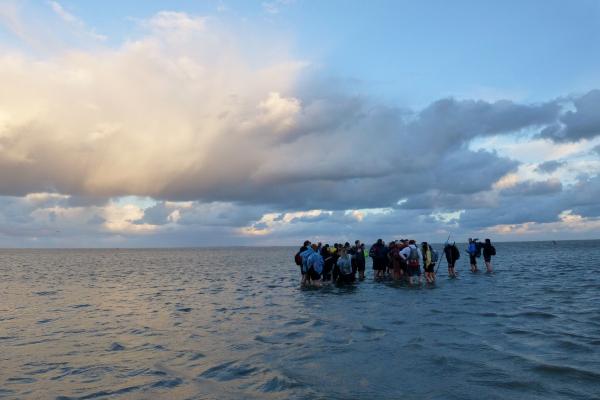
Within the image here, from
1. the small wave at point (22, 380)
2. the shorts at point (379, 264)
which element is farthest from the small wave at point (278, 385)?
the shorts at point (379, 264)

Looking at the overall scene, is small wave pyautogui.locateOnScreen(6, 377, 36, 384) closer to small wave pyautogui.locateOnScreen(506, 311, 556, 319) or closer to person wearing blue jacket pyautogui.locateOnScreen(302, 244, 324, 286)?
small wave pyautogui.locateOnScreen(506, 311, 556, 319)

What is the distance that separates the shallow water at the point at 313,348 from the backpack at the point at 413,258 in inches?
180

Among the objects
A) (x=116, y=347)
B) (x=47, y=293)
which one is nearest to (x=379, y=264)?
(x=47, y=293)

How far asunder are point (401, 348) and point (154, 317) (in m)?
9.54

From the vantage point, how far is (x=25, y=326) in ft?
51.4

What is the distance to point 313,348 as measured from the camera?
37.3 feet

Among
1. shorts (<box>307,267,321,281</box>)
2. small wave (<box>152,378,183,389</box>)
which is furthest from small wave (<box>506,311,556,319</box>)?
shorts (<box>307,267,321,281</box>)

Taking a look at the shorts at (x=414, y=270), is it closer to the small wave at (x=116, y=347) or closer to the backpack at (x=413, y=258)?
the backpack at (x=413, y=258)

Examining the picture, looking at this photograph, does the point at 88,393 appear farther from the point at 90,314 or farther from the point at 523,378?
the point at 90,314

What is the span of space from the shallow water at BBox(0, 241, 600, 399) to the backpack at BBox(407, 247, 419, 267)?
180 inches

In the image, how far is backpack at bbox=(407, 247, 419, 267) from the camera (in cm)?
A: 2570

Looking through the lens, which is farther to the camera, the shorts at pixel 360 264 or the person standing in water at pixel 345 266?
the shorts at pixel 360 264

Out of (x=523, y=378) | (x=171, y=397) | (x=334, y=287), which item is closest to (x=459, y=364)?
(x=523, y=378)

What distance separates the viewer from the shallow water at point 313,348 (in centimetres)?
837
